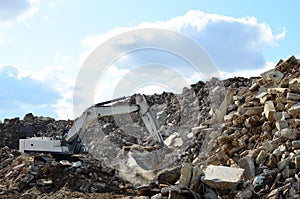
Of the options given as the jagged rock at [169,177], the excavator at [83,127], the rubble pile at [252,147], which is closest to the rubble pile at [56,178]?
the excavator at [83,127]

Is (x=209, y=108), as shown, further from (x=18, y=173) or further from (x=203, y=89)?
(x=18, y=173)

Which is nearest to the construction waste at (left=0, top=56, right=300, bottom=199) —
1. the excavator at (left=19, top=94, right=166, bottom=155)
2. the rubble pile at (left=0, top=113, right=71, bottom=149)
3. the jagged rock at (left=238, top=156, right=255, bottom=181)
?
the jagged rock at (left=238, top=156, right=255, bottom=181)

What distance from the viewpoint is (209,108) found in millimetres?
15047

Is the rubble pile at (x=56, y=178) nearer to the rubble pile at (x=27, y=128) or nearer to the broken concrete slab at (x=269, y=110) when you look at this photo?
the broken concrete slab at (x=269, y=110)

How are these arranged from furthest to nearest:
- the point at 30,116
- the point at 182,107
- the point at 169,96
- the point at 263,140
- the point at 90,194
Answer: the point at 30,116
the point at 169,96
the point at 182,107
the point at 90,194
the point at 263,140

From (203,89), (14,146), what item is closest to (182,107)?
(203,89)

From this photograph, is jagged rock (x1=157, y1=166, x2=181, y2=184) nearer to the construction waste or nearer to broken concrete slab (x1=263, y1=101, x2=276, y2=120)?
the construction waste

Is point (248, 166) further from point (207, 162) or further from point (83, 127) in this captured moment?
point (83, 127)

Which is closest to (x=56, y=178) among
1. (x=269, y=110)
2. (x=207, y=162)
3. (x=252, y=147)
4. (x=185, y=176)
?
(x=207, y=162)

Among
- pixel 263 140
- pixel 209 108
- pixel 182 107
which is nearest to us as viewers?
pixel 263 140

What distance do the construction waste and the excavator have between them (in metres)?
0.25

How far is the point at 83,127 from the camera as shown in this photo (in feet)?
37.4

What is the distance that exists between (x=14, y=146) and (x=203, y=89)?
10.7m

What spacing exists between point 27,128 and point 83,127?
13.7 meters
